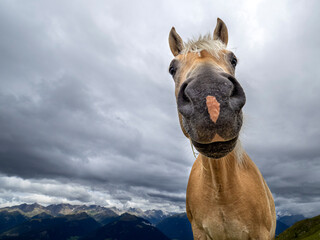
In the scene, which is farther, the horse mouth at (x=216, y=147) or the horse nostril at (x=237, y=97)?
the horse mouth at (x=216, y=147)

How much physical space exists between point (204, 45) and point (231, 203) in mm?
3084

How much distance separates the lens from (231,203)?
A: 381cm

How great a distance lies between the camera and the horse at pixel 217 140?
2318mm

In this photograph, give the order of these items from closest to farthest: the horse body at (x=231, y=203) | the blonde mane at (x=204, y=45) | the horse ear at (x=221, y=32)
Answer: the blonde mane at (x=204, y=45), the horse body at (x=231, y=203), the horse ear at (x=221, y=32)

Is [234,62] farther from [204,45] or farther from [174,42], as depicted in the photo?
[174,42]

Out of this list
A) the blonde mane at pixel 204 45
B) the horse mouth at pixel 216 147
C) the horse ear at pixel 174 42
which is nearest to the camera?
the horse mouth at pixel 216 147

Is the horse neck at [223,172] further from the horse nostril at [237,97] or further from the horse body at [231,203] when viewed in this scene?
the horse nostril at [237,97]

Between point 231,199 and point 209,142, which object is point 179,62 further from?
point 231,199

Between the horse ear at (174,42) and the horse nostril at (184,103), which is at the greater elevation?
the horse ear at (174,42)

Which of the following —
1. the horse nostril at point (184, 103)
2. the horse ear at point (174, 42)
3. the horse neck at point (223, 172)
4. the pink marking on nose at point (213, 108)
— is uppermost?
the horse ear at point (174, 42)

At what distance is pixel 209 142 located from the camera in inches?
93.1

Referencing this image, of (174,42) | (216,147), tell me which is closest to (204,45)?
(174,42)

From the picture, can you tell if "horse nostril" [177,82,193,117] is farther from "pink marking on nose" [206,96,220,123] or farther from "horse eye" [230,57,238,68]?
"horse eye" [230,57,238,68]

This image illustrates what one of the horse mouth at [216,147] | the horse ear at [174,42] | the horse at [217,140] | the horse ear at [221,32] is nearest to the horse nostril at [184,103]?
the horse at [217,140]
